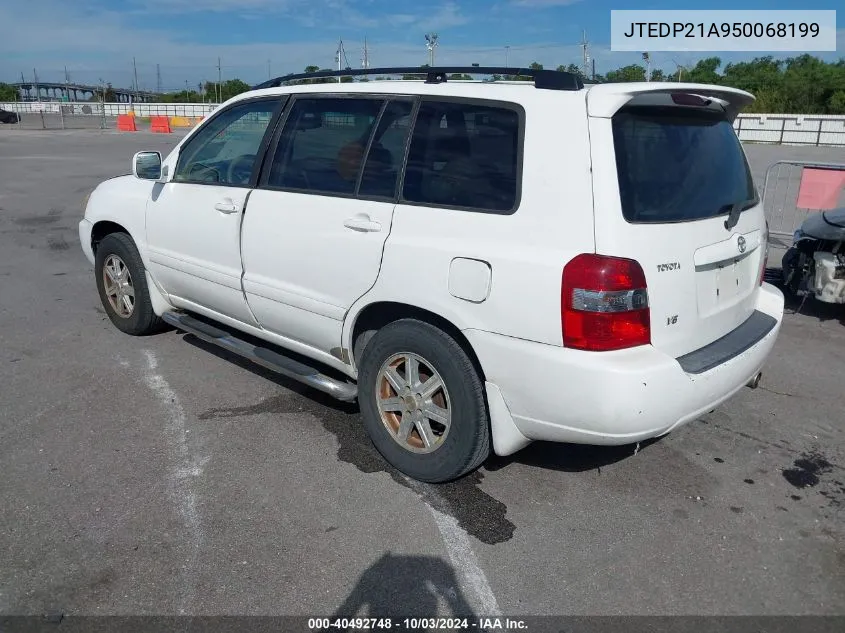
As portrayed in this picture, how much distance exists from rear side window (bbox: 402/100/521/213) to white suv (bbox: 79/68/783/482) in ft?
0.03

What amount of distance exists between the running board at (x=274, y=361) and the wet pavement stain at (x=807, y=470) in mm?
2308

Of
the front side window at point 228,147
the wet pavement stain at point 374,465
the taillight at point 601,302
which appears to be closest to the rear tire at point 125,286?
the front side window at point 228,147

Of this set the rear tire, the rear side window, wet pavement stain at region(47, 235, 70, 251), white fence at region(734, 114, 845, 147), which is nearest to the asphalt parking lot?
the rear tire

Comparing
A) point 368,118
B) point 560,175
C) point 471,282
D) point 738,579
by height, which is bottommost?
point 738,579

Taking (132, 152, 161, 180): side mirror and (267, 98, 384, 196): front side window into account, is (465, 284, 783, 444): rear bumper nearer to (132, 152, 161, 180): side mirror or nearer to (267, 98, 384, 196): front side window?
(267, 98, 384, 196): front side window

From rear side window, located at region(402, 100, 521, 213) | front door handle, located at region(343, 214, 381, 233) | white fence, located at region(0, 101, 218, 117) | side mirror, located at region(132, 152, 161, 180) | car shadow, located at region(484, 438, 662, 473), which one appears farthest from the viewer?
white fence, located at region(0, 101, 218, 117)

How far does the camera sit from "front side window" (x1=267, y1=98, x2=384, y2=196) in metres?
3.68

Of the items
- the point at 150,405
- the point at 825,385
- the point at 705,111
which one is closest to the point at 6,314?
the point at 150,405

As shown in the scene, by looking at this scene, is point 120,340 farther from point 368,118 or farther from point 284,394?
point 368,118

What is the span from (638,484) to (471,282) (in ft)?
4.69

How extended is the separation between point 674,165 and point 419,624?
7.14 feet

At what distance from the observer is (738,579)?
288 cm

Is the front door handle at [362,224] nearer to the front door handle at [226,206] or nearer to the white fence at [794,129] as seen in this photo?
the front door handle at [226,206]

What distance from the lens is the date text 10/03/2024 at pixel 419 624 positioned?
2602 mm
